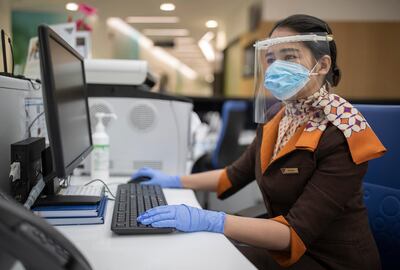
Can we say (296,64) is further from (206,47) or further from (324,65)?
(206,47)

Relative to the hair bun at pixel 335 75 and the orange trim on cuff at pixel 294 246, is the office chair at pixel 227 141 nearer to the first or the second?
the hair bun at pixel 335 75

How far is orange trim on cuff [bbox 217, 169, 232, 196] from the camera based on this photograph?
1.41 m

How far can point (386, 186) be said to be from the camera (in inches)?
A: 44.6

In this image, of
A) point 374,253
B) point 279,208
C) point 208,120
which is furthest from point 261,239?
point 208,120

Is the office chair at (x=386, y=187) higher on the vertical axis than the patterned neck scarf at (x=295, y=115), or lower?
lower

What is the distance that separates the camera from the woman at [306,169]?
0.92 metres

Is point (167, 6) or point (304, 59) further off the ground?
point (167, 6)

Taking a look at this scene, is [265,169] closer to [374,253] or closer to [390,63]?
[374,253]

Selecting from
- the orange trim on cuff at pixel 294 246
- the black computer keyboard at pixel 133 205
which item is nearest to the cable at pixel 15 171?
the black computer keyboard at pixel 133 205

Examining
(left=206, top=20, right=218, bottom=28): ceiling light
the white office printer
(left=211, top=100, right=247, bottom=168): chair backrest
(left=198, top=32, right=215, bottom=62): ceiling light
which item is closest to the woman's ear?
the white office printer

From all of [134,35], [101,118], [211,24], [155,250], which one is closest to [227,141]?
[101,118]

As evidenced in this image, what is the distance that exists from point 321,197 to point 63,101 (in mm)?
712

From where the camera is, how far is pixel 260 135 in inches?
50.0

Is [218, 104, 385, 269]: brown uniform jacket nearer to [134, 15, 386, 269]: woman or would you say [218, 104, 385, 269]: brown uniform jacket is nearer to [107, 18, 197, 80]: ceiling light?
[134, 15, 386, 269]: woman
